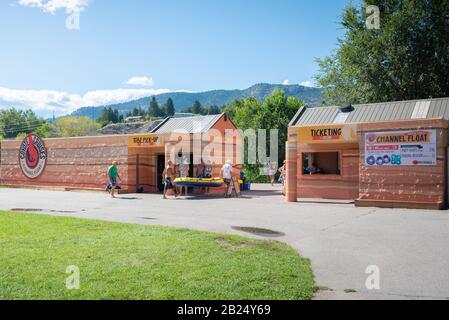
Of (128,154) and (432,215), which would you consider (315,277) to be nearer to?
(432,215)

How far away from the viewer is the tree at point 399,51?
29.8m

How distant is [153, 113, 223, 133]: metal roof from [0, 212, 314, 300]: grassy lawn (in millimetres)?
17488

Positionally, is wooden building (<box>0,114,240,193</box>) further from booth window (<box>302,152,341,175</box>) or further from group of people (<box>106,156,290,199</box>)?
booth window (<box>302,152,341,175</box>)

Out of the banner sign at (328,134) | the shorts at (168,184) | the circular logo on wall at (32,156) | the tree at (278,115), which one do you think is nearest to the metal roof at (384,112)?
the banner sign at (328,134)

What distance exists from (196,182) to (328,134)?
682cm

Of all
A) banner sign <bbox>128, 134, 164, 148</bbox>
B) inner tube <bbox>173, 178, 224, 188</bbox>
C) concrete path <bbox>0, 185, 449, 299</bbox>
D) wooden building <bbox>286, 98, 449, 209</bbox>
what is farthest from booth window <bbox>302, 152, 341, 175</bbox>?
banner sign <bbox>128, 134, 164, 148</bbox>

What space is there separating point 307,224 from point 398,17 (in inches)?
923

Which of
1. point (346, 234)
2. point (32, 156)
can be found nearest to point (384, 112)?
point (346, 234)

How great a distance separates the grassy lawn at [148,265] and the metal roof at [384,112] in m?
14.3

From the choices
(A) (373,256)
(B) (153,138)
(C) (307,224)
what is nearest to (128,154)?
(B) (153,138)

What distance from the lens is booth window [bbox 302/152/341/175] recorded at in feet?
72.4

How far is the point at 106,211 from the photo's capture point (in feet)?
48.2

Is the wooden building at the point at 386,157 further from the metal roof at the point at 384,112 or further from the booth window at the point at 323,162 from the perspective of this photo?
the booth window at the point at 323,162

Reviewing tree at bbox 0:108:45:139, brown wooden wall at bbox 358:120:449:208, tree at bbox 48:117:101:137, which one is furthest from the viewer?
tree at bbox 0:108:45:139
